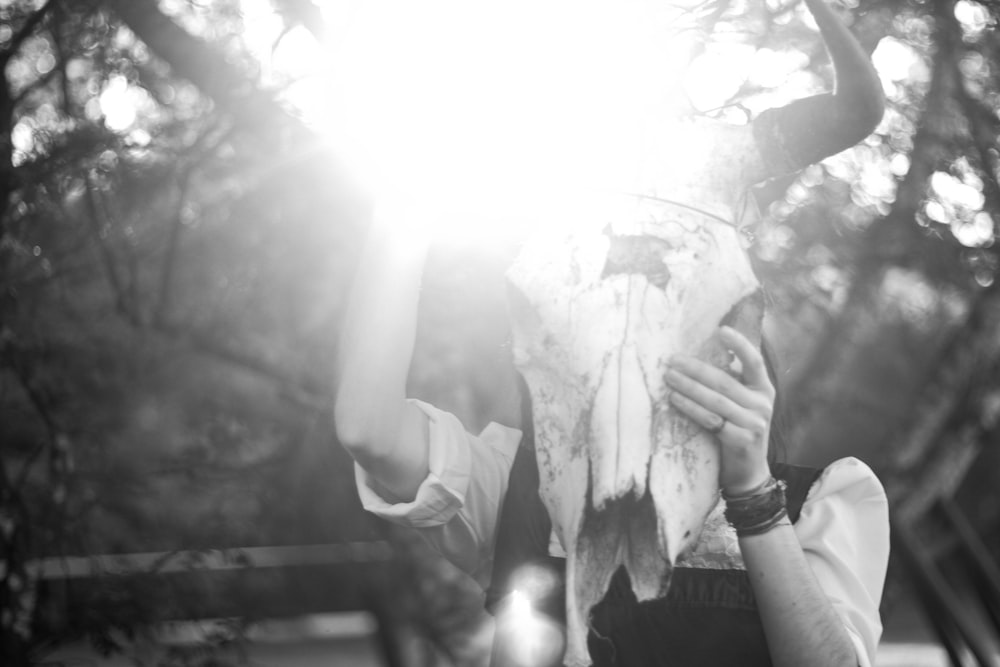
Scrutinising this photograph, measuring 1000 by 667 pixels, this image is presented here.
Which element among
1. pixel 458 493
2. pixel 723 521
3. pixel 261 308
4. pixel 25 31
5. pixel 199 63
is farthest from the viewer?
pixel 261 308

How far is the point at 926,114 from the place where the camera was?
367cm

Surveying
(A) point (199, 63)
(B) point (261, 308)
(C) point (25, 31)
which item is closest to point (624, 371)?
(C) point (25, 31)

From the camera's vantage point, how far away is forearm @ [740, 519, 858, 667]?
1.48 meters

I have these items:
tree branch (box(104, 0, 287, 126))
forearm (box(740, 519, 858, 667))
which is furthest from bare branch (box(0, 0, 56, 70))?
forearm (box(740, 519, 858, 667))

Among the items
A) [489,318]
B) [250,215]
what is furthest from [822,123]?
[250,215]

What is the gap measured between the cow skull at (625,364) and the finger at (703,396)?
0.02m

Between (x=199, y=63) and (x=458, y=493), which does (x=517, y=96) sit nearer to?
(x=458, y=493)

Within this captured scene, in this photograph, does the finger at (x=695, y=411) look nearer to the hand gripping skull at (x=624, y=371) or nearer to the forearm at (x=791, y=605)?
the hand gripping skull at (x=624, y=371)

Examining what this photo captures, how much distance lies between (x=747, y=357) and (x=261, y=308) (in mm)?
3064

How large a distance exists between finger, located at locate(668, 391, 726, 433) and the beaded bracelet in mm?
185

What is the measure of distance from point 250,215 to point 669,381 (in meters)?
2.87

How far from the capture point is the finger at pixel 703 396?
1264 mm

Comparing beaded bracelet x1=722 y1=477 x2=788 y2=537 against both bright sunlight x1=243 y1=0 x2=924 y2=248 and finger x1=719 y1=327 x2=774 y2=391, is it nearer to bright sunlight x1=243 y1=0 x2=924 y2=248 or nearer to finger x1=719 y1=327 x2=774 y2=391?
finger x1=719 y1=327 x2=774 y2=391

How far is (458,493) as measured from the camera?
1.70m
